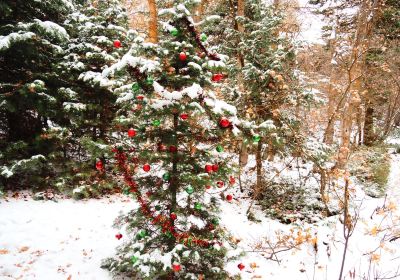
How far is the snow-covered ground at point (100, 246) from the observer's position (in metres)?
6.25

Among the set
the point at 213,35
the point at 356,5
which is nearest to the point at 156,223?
the point at 213,35

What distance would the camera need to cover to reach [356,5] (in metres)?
13.2

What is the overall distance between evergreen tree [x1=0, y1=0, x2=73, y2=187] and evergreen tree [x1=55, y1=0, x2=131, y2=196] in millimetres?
450

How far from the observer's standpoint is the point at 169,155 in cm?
539

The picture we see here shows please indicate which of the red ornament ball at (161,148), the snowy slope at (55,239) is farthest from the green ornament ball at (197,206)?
the snowy slope at (55,239)

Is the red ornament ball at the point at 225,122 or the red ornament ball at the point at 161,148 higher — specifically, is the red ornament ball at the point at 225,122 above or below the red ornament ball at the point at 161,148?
above

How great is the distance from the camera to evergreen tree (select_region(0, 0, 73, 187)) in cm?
792

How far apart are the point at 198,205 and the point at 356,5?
12.5 metres

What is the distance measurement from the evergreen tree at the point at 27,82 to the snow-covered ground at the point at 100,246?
1318 mm

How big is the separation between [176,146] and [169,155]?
8.3 inches

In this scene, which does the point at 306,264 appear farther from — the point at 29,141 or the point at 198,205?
the point at 29,141

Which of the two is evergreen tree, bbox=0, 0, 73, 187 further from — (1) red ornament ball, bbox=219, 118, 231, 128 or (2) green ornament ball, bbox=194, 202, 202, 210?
(1) red ornament ball, bbox=219, 118, 231, 128

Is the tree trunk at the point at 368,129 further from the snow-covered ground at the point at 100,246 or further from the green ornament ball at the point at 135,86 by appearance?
the green ornament ball at the point at 135,86

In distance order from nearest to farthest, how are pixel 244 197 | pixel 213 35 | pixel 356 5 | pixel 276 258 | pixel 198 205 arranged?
1. pixel 198 205
2. pixel 276 258
3. pixel 244 197
4. pixel 356 5
5. pixel 213 35
